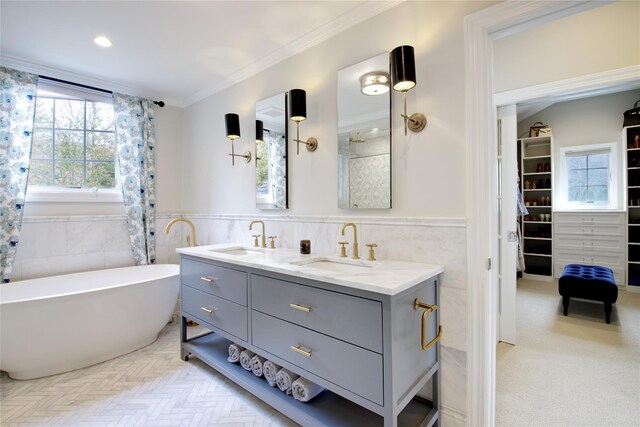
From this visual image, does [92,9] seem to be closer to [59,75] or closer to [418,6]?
[59,75]

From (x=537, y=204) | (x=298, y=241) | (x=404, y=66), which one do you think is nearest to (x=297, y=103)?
(x=404, y=66)

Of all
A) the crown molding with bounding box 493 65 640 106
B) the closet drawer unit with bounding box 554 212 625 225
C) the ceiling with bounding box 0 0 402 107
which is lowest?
the closet drawer unit with bounding box 554 212 625 225

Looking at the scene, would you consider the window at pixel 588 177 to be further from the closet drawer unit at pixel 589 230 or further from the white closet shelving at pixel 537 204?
the closet drawer unit at pixel 589 230

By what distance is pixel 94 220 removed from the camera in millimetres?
2963

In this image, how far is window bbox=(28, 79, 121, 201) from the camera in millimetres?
2762

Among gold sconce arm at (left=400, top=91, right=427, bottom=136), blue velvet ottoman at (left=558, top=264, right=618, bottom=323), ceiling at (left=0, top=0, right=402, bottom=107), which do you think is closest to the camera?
gold sconce arm at (left=400, top=91, right=427, bottom=136)

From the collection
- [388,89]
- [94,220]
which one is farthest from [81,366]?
[388,89]

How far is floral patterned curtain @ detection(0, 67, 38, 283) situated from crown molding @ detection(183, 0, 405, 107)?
157 centimetres

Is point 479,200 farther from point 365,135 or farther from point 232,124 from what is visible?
point 232,124

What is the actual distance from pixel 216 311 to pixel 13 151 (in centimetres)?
233

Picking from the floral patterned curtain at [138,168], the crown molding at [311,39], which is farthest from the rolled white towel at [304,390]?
the floral patterned curtain at [138,168]

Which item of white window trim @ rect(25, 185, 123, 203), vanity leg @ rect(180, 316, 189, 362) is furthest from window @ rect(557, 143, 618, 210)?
white window trim @ rect(25, 185, 123, 203)

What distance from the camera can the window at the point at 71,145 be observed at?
276cm

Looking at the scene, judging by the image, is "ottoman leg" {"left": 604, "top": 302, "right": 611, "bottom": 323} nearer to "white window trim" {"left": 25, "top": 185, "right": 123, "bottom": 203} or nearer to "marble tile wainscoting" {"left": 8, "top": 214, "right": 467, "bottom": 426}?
"marble tile wainscoting" {"left": 8, "top": 214, "right": 467, "bottom": 426}
